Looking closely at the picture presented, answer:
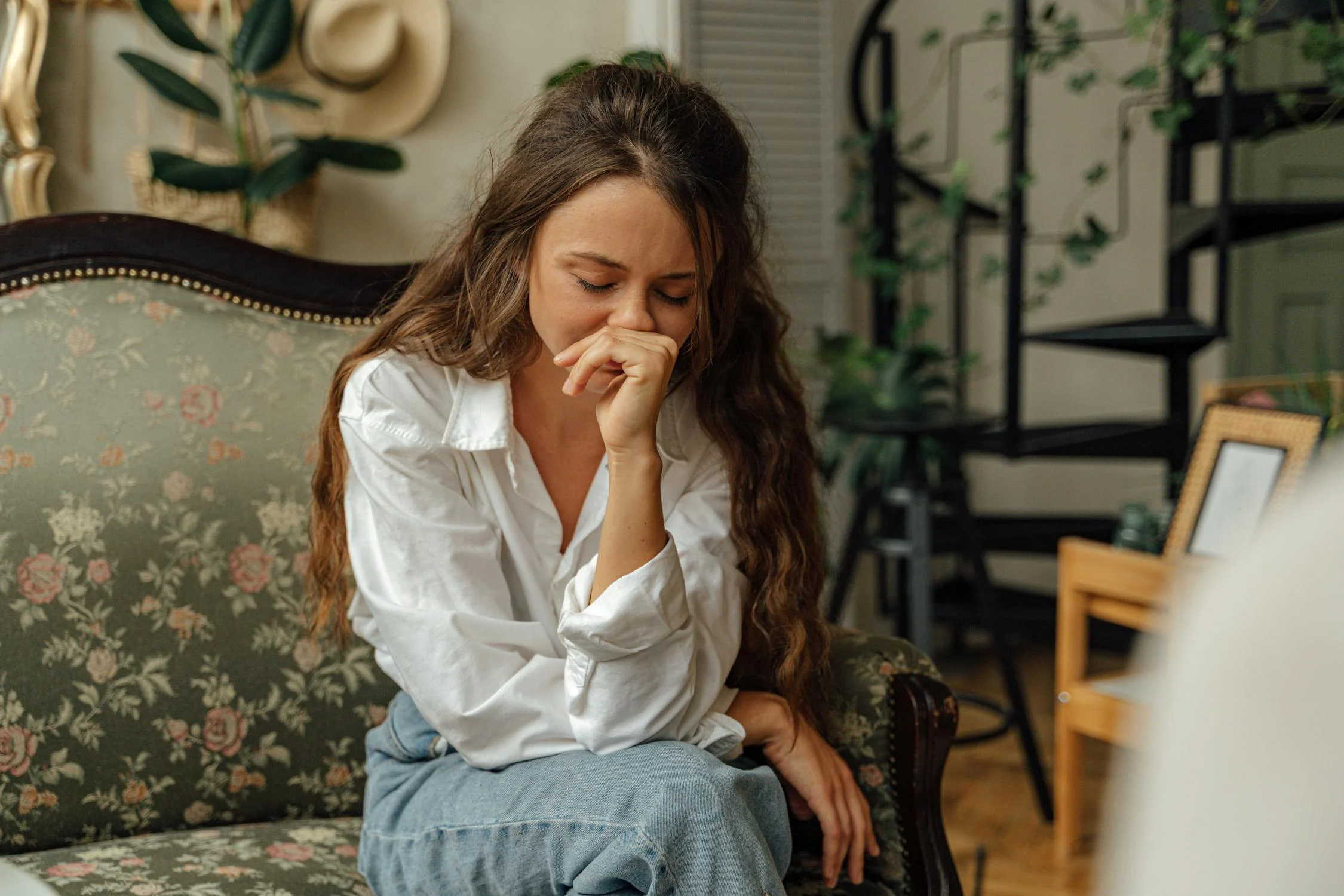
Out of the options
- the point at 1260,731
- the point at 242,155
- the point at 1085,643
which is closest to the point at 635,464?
the point at 1260,731

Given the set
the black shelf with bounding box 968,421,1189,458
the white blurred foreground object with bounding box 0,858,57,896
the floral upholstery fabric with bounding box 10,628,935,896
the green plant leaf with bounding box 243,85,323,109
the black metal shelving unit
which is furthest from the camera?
the black shelf with bounding box 968,421,1189,458

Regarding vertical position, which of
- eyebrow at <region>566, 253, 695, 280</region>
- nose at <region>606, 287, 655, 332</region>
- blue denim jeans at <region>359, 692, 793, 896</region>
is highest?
eyebrow at <region>566, 253, 695, 280</region>

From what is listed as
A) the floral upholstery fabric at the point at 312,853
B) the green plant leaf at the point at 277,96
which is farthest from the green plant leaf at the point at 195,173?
the floral upholstery fabric at the point at 312,853

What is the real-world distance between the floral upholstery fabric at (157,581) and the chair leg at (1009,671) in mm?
1405

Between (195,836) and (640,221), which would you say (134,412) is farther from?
(640,221)

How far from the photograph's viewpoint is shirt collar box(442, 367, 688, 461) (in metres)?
1.33

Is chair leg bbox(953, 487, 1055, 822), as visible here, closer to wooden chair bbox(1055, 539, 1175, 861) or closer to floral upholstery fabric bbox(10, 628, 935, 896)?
wooden chair bbox(1055, 539, 1175, 861)

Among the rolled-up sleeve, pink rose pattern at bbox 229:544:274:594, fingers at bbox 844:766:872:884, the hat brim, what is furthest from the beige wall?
fingers at bbox 844:766:872:884

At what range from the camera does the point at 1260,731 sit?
0.32 metres

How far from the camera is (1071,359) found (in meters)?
3.96

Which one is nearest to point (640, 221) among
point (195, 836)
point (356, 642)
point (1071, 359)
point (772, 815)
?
point (772, 815)

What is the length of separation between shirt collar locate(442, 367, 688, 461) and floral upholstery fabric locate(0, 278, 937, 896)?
0.35 m

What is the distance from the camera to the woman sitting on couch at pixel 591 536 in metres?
1.15

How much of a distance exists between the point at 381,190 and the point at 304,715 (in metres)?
1.41
